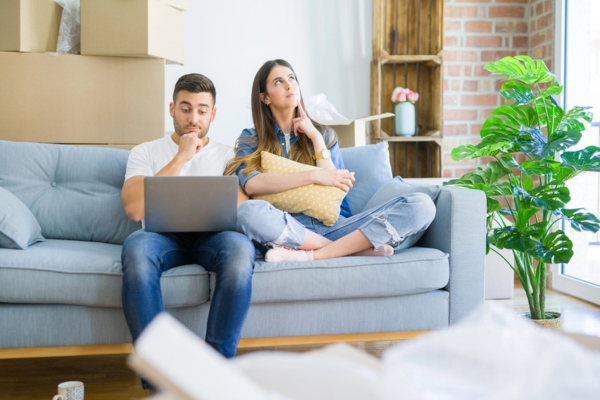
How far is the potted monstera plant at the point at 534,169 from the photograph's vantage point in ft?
8.02

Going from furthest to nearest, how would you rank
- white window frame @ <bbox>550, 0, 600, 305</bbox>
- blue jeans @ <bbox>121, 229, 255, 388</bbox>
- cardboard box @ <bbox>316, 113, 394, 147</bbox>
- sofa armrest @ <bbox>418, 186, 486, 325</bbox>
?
white window frame @ <bbox>550, 0, 600, 305</bbox>
cardboard box @ <bbox>316, 113, 394, 147</bbox>
sofa armrest @ <bbox>418, 186, 486, 325</bbox>
blue jeans @ <bbox>121, 229, 255, 388</bbox>

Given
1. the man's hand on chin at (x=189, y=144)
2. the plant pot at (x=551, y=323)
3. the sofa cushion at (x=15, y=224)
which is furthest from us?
the plant pot at (x=551, y=323)

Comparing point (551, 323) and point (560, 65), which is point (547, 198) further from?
point (560, 65)

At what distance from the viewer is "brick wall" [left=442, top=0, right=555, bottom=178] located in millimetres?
3734

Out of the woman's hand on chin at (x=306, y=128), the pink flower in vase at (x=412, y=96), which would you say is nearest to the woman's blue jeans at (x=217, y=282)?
the woman's hand on chin at (x=306, y=128)

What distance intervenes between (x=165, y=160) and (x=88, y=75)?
2.62ft

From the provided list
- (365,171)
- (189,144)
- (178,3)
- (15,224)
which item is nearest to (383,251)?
(365,171)

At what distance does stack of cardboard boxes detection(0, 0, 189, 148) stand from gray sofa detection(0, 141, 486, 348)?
42cm

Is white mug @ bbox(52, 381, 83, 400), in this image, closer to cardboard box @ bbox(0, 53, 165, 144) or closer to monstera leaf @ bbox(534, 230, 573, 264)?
cardboard box @ bbox(0, 53, 165, 144)

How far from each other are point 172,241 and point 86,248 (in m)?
0.36

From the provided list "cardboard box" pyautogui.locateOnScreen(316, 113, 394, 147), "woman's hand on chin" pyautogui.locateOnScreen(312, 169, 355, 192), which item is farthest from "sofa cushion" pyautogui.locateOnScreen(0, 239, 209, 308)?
"cardboard box" pyautogui.locateOnScreen(316, 113, 394, 147)

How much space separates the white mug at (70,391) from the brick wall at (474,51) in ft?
8.69

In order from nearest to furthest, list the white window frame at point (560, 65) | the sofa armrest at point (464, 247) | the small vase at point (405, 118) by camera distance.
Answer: the sofa armrest at point (464, 247) → the white window frame at point (560, 65) → the small vase at point (405, 118)

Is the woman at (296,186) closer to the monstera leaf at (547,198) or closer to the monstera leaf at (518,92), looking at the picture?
the monstera leaf at (547,198)
